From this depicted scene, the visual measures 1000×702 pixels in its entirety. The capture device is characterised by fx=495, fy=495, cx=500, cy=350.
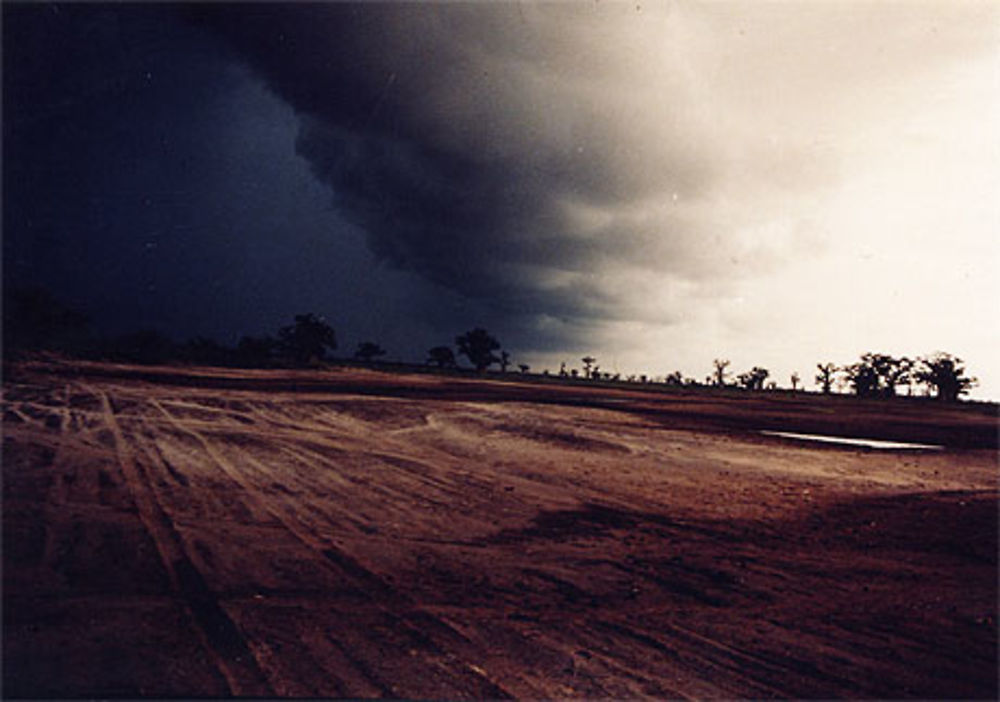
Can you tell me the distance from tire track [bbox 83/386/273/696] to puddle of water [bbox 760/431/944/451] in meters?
20.6

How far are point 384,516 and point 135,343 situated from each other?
2420 inches

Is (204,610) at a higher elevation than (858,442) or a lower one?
lower

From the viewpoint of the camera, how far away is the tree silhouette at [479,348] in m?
114

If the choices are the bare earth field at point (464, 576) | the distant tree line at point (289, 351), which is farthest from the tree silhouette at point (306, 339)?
the bare earth field at point (464, 576)

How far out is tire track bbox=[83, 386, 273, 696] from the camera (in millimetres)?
3324

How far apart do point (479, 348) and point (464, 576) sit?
10907 centimetres

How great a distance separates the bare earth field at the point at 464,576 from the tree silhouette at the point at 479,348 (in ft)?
336

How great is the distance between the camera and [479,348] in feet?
375

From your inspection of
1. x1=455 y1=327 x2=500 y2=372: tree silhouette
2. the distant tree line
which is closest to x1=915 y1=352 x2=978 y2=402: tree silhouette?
the distant tree line

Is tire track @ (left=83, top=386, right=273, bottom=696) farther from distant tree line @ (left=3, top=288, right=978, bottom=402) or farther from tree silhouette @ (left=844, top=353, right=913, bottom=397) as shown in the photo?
tree silhouette @ (left=844, top=353, right=913, bottom=397)

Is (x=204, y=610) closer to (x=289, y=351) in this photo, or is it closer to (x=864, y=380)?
(x=289, y=351)

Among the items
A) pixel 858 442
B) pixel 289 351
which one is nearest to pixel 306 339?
pixel 289 351

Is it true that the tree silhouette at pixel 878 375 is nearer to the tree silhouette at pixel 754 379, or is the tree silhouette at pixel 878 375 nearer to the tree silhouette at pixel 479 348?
the tree silhouette at pixel 754 379

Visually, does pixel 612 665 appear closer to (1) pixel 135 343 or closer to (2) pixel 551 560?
(2) pixel 551 560
